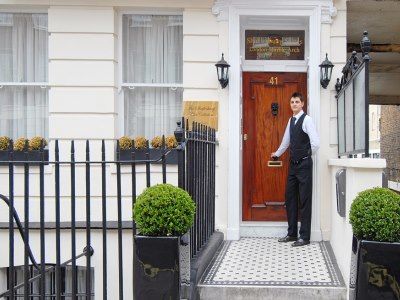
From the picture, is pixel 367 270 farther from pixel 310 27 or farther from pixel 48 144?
pixel 48 144

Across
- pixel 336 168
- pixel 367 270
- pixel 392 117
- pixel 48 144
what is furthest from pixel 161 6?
pixel 392 117

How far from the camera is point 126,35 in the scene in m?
8.37

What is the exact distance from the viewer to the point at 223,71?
7.80m

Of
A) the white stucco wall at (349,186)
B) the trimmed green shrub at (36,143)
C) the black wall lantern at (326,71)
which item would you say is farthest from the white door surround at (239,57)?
the trimmed green shrub at (36,143)

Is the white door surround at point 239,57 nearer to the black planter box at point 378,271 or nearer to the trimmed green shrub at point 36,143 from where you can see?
the trimmed green shrub at point 36,143

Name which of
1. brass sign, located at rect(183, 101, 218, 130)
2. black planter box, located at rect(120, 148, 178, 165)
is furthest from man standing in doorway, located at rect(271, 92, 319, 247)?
black planter box, located at rect(120, 148, 178, 165)

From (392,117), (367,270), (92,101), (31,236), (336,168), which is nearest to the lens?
(367,270)

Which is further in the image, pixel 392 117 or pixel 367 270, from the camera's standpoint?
pixel 392 117

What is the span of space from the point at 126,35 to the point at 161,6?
75 centimetres

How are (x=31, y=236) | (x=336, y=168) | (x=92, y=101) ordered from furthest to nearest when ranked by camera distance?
(x=92, y=101) → (x=31, y=236) → (x=336, y=168)

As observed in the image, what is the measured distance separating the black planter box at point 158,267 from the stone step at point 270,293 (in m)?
1.09

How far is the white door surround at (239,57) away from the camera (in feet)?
25.8

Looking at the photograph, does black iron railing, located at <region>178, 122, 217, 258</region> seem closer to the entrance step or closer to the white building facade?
the entrance step

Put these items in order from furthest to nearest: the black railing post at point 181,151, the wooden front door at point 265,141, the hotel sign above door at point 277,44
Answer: the hotel sign above door at point 277,44
the wooden front door at point 265,141
the black railing post at point 181,151
